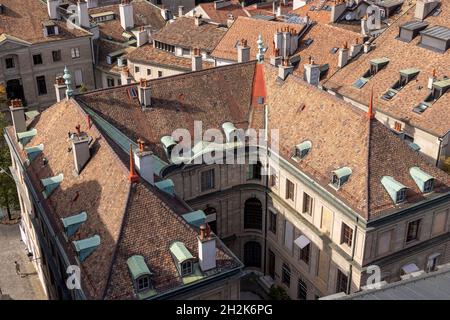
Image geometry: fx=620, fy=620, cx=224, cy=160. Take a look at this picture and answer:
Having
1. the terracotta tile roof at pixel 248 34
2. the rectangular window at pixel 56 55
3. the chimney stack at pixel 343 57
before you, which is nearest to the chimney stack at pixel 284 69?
the chimney stack at pixel 343 57

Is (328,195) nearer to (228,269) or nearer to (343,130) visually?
(343,130)

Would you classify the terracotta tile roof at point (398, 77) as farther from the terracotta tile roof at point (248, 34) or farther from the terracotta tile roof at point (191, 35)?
the terracotta tile roof at point (191, 35)

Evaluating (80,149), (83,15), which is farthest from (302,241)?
(83,15)

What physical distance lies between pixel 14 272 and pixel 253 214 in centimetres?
2824

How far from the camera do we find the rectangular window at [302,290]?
63.8 metres

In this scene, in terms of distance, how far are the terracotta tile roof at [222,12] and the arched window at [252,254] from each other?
5448 centimetres

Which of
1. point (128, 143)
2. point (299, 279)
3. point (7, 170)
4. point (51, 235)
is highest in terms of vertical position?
point (128, 143)

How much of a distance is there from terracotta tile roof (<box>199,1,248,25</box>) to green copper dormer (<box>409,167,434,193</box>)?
6492 centimetres

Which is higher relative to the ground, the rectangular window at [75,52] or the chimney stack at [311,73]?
the chimney stack at [311,73]

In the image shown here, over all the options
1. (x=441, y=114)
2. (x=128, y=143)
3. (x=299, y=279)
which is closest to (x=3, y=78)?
(x=128, y=143)

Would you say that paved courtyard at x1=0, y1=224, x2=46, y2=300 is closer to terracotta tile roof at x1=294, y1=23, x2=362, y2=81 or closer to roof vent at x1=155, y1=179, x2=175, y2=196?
roof vent at x1=155, y1=179, x2=175, y2=196

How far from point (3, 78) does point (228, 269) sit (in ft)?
216

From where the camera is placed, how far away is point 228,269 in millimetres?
46938

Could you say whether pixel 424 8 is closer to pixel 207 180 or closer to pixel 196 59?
pixel 196 59
